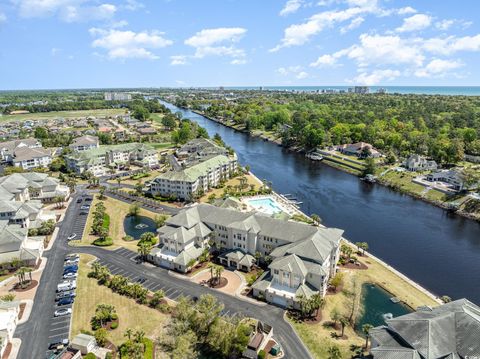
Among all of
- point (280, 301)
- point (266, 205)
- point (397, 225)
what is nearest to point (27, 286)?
point (280, 301)

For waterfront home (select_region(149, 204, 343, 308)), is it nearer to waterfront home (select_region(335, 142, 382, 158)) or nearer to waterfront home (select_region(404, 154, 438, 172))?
waterfront home (select_region(404, 154, 438, 172))

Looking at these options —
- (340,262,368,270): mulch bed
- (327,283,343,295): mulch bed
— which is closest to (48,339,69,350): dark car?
(327,283,343,295): mulch bed

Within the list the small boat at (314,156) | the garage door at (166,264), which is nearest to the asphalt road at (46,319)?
the garage door at (166,264)

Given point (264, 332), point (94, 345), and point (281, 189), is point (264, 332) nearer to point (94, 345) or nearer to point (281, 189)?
point (94, 345)

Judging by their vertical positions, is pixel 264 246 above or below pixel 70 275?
above

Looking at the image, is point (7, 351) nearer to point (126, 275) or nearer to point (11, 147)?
point (126, 275)

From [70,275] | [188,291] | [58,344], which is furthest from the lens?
[70,275]

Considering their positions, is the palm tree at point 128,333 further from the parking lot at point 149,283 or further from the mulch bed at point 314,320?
the mulch bed at point 314,320

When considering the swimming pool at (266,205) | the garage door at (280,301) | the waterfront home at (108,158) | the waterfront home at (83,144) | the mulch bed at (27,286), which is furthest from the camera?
the waterfront home at (83,144)
